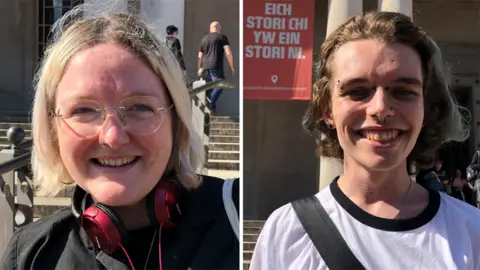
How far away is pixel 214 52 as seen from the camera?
8.86 m

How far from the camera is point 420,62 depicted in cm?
166

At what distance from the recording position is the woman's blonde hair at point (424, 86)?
5.39 feet

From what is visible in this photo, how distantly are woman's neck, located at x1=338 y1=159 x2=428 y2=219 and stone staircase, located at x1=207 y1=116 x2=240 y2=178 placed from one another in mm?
1950

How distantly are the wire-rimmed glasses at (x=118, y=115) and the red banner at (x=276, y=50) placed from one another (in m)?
6.40

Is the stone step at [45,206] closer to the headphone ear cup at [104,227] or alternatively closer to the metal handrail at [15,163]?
the metal handrail at [15,163]

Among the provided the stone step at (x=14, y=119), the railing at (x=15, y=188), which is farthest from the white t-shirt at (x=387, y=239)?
the stone step at (x=14, y=119)

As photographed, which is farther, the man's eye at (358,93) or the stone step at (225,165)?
the stone step at (225,165)

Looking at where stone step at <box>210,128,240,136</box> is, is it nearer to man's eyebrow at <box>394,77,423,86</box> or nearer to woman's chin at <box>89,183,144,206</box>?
man's eyebrow at <box>394,77,423,86</box>

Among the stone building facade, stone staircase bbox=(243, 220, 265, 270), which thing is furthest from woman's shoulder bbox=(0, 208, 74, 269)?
the stone building facade

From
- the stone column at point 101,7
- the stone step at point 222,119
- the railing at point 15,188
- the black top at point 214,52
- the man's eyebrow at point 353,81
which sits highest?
the black top at point 214,52

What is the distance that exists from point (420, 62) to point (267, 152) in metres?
9.56

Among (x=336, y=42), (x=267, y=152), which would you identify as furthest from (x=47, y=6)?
(x=336, y=42)

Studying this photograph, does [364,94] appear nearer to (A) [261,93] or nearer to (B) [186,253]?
(B) [186,253]

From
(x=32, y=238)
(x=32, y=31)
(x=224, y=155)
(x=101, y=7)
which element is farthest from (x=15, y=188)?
(x=32, y=31)
